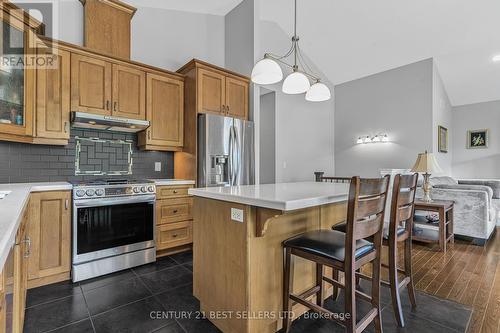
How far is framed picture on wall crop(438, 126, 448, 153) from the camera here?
5680mm

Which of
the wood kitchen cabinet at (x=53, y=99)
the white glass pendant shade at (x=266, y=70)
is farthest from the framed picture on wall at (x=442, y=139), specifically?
the wood kitchen cabinet at (x=53, y=99)

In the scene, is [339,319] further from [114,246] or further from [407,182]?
[114,246]

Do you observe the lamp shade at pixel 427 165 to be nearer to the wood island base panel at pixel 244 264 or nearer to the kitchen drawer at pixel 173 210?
the wood island base panel at pixel 244 264

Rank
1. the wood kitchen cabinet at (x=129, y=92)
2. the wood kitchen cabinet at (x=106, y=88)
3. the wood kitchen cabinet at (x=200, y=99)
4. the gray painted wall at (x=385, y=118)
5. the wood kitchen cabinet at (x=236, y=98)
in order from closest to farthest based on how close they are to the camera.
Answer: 1. the wood kitchen cabinet at (x=106, y=88)
2. the wood kitchen cabinet at (x=129, y=92)
3. the wood kitchen cabinet at (x=200, y=99)
4. the wood kitchen cabinet at (x=236, y=98)
5. the gray painted wall at (x=385, y=118)

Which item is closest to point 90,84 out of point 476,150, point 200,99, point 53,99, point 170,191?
point 53,99

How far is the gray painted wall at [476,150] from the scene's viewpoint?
6238 millimetres

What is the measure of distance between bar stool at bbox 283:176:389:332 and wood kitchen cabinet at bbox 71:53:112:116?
98.3 inches

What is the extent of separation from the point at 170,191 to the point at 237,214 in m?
1.78

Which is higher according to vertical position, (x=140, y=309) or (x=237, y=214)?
(x=237, y=214)

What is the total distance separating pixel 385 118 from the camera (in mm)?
5973

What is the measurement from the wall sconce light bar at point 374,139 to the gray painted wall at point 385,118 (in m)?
0.09

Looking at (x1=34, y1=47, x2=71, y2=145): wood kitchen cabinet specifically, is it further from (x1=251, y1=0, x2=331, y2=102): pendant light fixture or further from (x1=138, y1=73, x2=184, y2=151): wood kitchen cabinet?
(x1=251, y1=0, x2=331, y2=102): pendant light fixture

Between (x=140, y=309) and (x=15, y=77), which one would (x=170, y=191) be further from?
(x=15, y=77)

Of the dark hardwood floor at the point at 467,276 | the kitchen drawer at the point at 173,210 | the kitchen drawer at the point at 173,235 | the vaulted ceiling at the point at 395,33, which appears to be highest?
the vaulted ceiling at the point at 395,33
